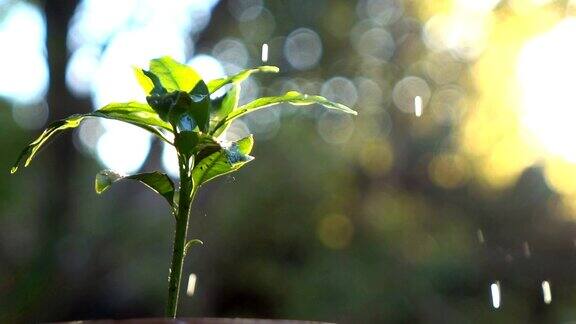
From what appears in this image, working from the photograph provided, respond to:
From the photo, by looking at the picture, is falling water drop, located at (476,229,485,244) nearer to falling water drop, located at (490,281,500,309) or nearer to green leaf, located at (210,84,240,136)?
falling water drop, located at (490,281,500,309)

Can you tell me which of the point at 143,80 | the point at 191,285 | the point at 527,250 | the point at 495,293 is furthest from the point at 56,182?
the point at 143,80

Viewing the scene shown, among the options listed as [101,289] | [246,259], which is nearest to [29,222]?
[101,289]

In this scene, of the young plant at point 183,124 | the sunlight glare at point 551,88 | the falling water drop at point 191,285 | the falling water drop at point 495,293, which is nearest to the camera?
the young plant at point 183,124

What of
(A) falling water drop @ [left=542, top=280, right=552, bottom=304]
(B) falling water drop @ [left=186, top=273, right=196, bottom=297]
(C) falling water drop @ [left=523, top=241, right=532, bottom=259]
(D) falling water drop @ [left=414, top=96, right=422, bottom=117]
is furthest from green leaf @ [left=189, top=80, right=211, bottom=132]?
(A) falling water drop @ [left=542, top=280, right=552, bottom=304]

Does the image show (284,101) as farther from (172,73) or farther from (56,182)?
(56,182)

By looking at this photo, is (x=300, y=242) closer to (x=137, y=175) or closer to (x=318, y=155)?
(x=318, y=155)

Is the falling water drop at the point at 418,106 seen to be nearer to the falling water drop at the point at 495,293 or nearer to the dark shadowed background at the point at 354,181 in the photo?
the dark shadowed background at the point at 354,181

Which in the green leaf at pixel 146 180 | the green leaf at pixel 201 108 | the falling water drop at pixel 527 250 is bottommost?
the falling water drop at pixel 527 250

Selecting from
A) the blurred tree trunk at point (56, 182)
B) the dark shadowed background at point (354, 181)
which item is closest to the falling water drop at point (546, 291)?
the dark shadowed background at point (354, 181)
